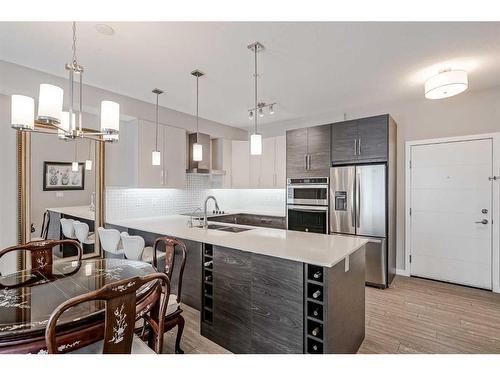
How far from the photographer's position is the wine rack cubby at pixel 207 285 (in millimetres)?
2211

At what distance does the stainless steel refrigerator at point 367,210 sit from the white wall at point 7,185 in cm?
387

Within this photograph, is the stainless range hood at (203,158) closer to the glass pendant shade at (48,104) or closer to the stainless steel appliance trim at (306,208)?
the stainless steel appliance trim at (306,208)

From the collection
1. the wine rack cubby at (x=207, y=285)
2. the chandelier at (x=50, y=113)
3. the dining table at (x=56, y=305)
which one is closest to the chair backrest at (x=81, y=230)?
the dining table at (x=56, y=305)

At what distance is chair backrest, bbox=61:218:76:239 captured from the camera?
10.2 ft

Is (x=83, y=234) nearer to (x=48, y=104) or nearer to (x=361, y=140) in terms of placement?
(x=48, y=104)

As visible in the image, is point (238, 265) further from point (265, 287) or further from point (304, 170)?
point (304, 170)

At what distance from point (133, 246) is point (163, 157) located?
1.75m

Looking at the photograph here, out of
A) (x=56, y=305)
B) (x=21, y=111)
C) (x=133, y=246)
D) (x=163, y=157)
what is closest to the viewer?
(x=56, y=305)

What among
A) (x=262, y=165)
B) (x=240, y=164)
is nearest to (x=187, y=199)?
(x=240, y=164)

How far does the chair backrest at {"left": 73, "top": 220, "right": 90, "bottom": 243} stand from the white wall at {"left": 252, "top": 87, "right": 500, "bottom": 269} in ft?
13.7

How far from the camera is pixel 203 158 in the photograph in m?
4.57

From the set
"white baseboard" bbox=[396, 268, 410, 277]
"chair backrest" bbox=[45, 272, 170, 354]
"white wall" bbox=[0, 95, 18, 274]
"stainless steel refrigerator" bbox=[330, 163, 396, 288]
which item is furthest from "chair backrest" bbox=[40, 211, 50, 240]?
"white baseboard" bbox=[396, 268, 410, 277]
